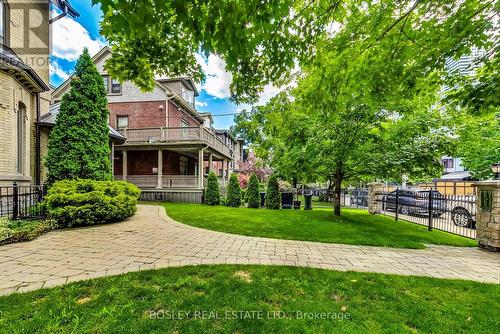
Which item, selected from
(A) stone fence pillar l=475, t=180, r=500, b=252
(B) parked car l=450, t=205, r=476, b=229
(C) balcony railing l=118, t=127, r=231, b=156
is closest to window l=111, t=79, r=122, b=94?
(C) balcony railing l=118, t=127, r=231, b=156

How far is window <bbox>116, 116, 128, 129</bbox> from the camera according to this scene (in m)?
17.9

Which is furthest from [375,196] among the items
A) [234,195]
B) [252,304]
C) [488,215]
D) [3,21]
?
[3,21]

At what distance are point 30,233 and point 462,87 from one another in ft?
33.0

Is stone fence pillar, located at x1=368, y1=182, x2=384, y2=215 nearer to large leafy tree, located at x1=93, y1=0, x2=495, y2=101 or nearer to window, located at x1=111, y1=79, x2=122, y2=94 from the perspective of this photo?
large leafy tree, located at x1=93, y1=0, x2=495, y2=101

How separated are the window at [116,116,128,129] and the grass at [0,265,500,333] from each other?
1717 centimetres

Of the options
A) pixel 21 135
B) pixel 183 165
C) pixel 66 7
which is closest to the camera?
pixel 21 135

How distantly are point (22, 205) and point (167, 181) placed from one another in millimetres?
8984

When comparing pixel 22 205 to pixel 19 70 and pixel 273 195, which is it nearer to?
pixel 19 70

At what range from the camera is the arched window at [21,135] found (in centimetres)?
827

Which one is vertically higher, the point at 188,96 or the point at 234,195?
the point at 188,96

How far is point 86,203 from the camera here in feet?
22.6

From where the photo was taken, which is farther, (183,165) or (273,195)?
(183,165)

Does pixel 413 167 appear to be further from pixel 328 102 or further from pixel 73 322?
pixel 73 322

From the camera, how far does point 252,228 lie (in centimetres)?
712
